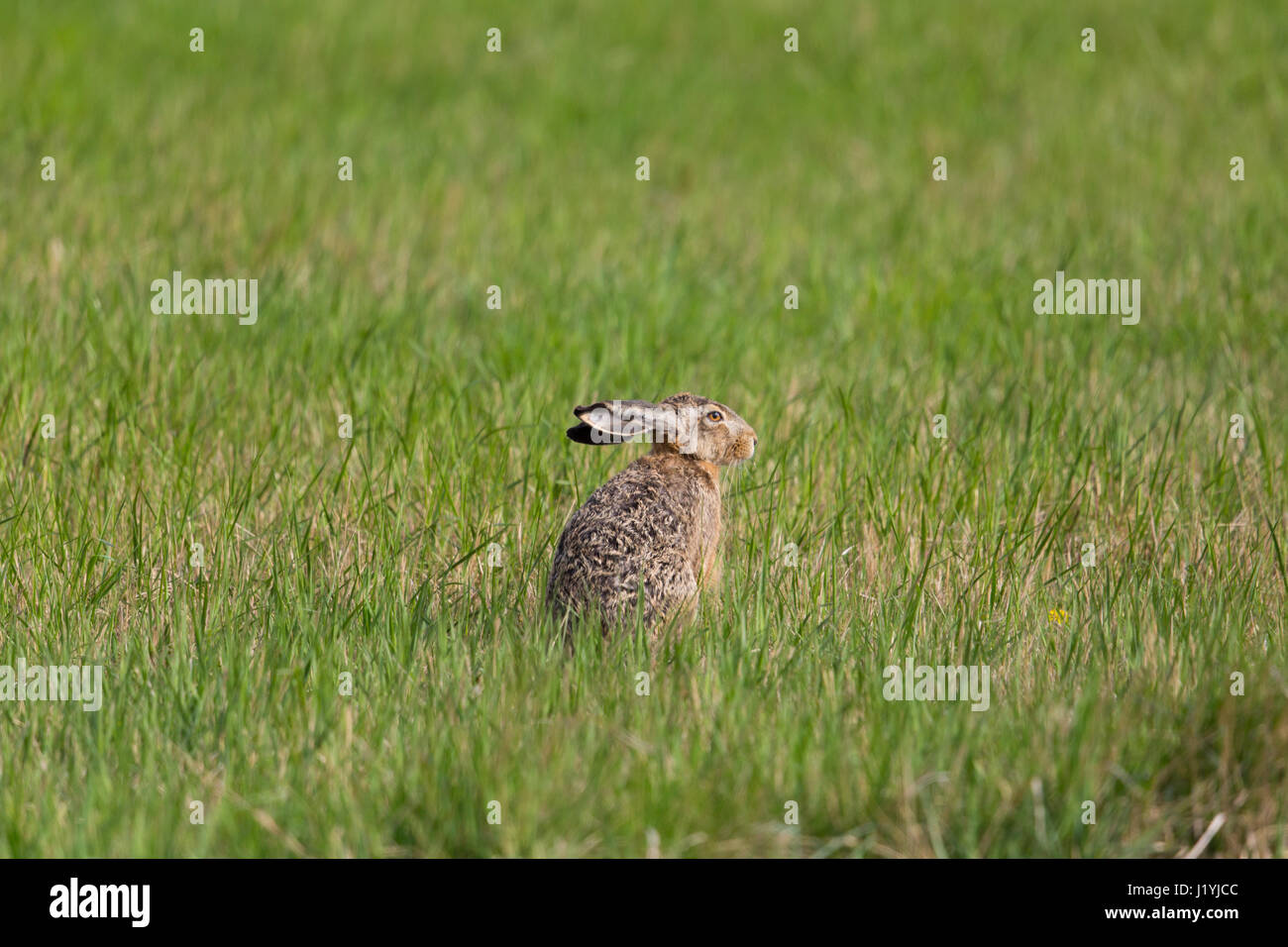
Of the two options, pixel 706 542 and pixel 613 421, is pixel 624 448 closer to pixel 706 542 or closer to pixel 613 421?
pixel 706 542

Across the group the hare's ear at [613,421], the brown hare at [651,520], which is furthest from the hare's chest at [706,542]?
the hare's ear at [613,421]

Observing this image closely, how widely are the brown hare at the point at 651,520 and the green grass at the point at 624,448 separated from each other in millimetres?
168

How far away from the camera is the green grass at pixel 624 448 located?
3557mm

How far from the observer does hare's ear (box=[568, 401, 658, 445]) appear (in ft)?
15.3

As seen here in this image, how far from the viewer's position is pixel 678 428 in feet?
16.5

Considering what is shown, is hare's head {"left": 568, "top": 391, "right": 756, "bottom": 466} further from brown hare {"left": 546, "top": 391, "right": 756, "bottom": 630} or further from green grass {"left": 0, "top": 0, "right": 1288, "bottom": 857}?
green grass {"left": 0, "top": 0, "right": 1288, "bottom": 857}

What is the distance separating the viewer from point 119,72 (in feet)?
39.5

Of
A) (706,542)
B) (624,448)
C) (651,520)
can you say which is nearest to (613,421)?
(651,520)

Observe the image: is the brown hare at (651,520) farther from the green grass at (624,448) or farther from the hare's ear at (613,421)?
the green grass at (624,448)

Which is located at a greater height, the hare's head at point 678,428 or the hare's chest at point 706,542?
the hare's head at point 678,428

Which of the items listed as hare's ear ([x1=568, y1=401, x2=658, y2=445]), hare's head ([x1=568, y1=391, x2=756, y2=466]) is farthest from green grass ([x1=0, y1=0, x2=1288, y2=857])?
hare's ear ([x1=568, y1=401, x2=658, y2=445])

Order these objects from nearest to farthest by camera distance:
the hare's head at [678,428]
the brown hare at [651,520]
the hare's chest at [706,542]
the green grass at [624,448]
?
the green grass at [624,448]
the brown hare at [651,520]
the hare's head at [678,428]
the hare's chest at [706,542]

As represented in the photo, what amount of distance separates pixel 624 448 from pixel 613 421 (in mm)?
1700
